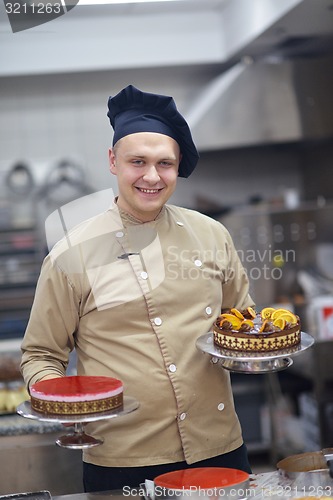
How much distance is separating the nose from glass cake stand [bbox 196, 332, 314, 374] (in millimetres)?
378

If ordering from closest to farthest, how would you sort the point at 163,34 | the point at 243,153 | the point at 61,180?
the point at 163,34 → the point at 61,180 → the point at 243,153

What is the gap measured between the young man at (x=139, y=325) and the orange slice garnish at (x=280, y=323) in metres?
0.16

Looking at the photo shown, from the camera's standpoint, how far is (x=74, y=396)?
1.63 metres

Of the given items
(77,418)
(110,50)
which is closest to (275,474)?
(77,418)

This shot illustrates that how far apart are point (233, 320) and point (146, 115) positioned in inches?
19.8

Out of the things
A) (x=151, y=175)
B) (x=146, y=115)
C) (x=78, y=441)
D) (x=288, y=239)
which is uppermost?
(x=146, y=115)

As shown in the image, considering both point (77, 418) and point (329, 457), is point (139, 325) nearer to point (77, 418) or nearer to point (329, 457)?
point (77, 418)

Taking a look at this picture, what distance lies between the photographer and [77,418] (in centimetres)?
161

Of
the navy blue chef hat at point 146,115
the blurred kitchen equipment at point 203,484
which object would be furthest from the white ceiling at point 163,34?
the blurred kitchen equipment at point 203,484

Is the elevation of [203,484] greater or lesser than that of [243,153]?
lesser

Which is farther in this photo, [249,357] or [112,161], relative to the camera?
[112,161]

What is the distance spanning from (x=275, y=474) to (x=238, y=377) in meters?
2.52

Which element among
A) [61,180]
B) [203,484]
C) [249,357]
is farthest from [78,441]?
[61,180]

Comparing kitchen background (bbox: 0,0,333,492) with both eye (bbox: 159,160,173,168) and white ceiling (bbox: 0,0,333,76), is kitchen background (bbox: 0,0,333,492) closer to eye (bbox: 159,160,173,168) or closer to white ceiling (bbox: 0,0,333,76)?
white ceiling (bbox: 0,0,333,76)
